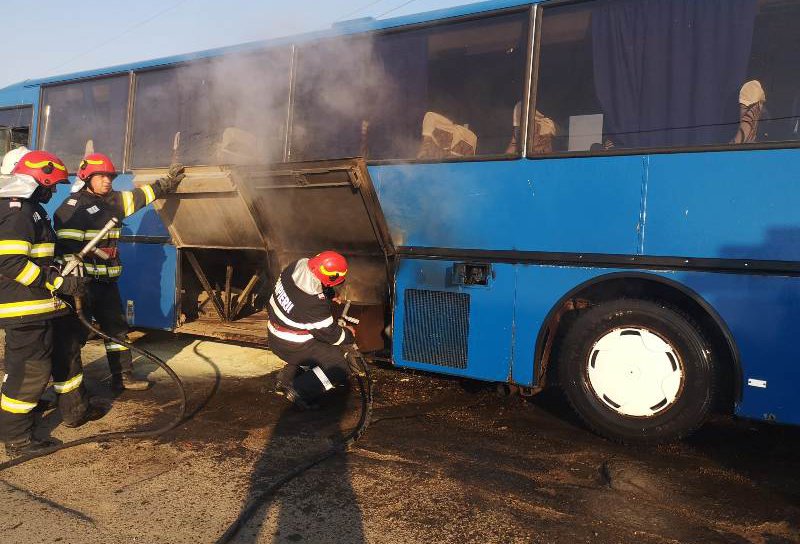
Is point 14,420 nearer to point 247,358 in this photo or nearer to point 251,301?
point 247,358

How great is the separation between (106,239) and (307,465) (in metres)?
2.80

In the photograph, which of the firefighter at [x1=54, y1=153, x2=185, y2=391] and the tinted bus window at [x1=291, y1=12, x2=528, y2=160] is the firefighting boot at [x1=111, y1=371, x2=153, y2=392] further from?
the tinted bus window at [x1=291, y1=12, x2=528, y2=160]

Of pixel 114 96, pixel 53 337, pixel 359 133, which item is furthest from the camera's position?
pixel 114 96

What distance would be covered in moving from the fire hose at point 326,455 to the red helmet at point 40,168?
250 cm

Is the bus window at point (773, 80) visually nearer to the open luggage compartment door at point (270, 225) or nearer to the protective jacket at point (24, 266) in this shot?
the open luggage compartment door at point (270, 225)

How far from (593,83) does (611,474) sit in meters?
2.68

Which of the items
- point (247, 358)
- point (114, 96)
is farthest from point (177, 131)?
point (247, 358)

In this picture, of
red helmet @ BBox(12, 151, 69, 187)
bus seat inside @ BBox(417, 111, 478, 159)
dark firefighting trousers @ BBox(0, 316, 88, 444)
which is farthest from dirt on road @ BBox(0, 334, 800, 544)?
bus seat inside @ BBox(417, 111, 478, 159)

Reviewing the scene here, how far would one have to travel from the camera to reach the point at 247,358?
6.57 meters

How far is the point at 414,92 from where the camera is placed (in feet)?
16.2

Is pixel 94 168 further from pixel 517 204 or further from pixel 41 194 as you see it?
pixel 517 204

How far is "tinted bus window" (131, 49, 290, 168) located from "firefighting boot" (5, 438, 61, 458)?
3048mm

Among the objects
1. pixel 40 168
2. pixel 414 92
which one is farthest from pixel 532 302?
pixel 40 168

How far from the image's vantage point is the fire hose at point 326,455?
2.86 metres
